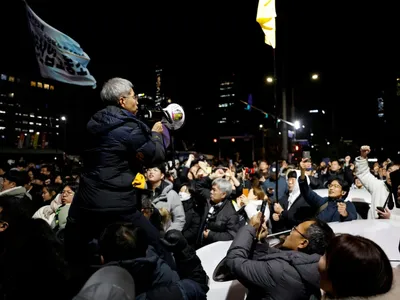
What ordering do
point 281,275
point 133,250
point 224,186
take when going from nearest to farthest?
point 133,250, point 281,275, point 224,186

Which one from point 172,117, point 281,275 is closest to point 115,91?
point 172,117

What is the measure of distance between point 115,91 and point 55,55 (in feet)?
17.8

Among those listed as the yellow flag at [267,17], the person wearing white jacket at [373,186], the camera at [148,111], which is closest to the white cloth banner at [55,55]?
the yellow flag at [267,17]

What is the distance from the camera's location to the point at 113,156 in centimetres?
311

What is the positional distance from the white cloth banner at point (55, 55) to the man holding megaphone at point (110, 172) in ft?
16.4

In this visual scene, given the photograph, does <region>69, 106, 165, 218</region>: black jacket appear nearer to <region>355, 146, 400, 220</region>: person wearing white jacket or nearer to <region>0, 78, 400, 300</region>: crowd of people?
<region>0, 78, 400, 300</region>: crowd of people

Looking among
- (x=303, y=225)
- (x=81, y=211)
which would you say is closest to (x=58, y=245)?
(x=81, y=211)

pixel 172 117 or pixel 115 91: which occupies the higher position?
pixel 115 91

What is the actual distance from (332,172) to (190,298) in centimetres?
1071

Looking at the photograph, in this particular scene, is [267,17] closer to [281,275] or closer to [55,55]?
[55,55]

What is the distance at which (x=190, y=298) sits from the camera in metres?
2.48

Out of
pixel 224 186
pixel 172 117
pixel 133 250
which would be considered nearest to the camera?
pixel 133 250

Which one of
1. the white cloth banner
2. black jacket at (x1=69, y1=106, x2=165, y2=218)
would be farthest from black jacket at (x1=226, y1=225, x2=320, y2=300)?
the white cloth banner

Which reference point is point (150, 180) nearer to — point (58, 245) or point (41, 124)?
point (58, 245)
